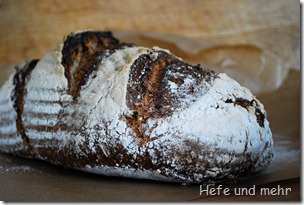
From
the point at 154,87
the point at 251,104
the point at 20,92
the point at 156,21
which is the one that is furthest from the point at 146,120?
the point at 156,21

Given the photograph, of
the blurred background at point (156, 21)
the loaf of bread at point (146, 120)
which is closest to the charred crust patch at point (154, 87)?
the loaf of bread at point (146, 120)

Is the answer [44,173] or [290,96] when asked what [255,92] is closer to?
[290,96]

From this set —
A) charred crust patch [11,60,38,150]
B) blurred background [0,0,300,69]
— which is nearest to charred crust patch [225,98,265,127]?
blurred background [0,0,300,69]

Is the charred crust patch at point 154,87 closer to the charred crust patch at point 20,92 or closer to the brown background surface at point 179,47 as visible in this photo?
the brown background surface at point 179,47

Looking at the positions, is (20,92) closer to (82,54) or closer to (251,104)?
(82,54)

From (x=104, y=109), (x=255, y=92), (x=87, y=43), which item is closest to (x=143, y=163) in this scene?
(x=104, y=109)

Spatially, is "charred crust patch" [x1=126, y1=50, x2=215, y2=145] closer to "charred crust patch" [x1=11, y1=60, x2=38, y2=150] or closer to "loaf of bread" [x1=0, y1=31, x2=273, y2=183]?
"loaf of bread" [x1=0, y1=31, x2=273, y2=183]
